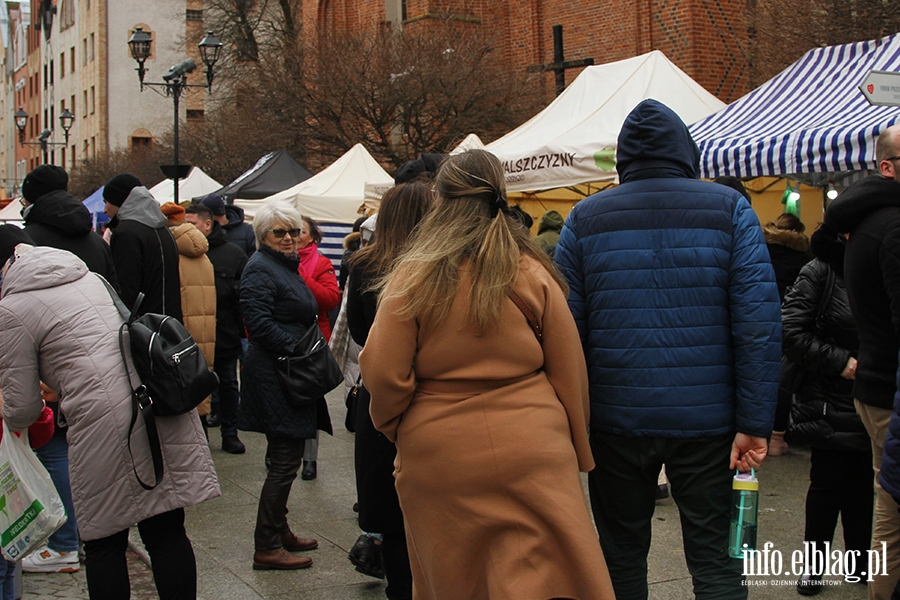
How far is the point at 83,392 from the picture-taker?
146 inches

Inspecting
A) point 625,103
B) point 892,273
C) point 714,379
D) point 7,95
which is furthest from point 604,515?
point 7,95

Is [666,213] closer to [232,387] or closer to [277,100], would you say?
[232,387]

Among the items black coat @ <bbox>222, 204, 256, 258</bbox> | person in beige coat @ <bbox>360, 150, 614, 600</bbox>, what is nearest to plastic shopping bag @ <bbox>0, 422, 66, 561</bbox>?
person in beige coat @ <bbox>360, 150, 614, 600</bbox>

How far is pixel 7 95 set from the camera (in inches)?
3504

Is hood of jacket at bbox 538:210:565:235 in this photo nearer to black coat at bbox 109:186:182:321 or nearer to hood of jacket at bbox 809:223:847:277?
black coat at bbox 109:186:182:321

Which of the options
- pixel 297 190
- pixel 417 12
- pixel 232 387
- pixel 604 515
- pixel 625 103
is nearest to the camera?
pixel 604 515

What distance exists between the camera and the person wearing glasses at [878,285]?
3520 millimetres

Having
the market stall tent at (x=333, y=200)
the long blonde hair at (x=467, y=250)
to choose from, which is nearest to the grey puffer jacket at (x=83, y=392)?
the long blonde hair at (x=467, y=250)

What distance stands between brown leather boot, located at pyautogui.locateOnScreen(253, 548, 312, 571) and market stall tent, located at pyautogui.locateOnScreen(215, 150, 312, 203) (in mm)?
11907

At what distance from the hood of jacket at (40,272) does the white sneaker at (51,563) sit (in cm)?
198

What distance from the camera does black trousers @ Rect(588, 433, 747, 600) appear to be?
3352mm

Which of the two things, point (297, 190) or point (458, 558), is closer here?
point (458, 558)

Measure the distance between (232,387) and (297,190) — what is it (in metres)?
6.81

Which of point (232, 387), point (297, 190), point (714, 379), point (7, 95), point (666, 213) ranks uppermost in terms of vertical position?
point (7, 95)
